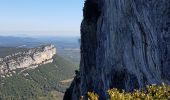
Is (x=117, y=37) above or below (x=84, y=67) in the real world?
above

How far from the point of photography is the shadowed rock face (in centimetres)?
2809

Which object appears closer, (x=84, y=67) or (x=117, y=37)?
(x=117, y=37)

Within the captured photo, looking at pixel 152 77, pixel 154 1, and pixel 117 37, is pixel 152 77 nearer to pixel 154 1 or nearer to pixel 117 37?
pixel 154 1

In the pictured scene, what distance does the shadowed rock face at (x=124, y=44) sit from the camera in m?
28.1

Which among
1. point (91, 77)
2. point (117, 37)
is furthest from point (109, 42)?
point (91, 77)

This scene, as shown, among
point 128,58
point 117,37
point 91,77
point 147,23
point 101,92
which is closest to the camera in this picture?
point 147,23

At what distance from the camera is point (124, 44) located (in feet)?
120

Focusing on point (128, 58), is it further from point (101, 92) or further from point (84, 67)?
point (84, 67)

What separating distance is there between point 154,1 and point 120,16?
836 cm

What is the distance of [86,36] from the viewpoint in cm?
5219

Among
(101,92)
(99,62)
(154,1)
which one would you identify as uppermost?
(154,1)

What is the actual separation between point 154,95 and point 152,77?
39.5 ft

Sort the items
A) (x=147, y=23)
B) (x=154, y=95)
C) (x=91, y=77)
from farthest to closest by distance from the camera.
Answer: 1. (x=91, y=77)
2. (x=147, y=23)
3. (x=154, y=95)

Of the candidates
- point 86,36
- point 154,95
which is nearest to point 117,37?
point 86,36
